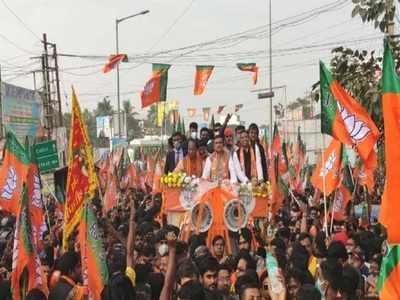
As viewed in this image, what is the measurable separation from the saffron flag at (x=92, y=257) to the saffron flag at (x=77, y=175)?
0.58m

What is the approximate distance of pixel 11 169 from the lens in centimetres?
1031

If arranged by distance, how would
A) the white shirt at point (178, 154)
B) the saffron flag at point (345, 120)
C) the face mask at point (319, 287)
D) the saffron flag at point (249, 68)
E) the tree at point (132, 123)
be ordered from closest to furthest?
the face mask at point (319, 287)
the saffron flag at point (345, 120)
the white shirt at point (178, 154)
the saffron flag at point (249, 68)
the tree at point (132, 123)

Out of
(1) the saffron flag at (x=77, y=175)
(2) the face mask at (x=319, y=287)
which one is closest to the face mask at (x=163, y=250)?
(1) the saffron flag at (x=77, y=175)

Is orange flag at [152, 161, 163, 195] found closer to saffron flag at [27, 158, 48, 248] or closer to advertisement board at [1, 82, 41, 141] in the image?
saffron flag at [27, 158, 48, 248]

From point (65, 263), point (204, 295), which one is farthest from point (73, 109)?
point (204, 295)

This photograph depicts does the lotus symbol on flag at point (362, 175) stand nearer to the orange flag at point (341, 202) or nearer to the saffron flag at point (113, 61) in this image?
the orange flag at point (341, 202)

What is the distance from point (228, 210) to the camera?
9461 millimetres

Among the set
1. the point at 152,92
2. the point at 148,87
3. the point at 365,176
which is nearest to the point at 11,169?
the point at 365,176

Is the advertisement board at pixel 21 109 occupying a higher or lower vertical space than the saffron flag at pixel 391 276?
higher

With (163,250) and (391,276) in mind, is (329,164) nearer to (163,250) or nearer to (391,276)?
(163,250)

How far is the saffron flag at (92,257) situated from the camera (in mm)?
6035

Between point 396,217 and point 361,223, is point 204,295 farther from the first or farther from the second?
point 361,223

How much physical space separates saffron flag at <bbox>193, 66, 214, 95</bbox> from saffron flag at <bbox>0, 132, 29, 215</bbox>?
1360 centimetres

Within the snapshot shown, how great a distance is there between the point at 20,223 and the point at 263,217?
4.23m
